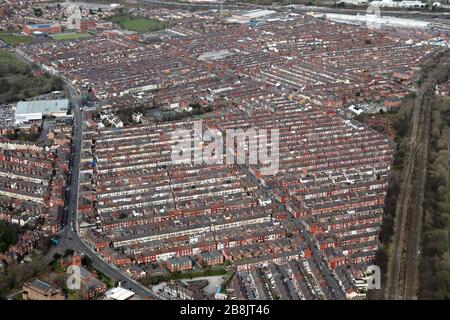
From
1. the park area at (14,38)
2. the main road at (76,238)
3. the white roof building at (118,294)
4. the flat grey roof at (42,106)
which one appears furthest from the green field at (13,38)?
the white roof building at (118,294)

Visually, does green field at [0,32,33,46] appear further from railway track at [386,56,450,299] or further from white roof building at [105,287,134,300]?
white roof building at [105,287,134,300]

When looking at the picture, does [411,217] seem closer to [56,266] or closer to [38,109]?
[56,266]

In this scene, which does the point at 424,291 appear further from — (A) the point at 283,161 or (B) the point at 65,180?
(B) the point at 65,180

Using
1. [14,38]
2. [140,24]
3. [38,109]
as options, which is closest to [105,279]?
[38,109]

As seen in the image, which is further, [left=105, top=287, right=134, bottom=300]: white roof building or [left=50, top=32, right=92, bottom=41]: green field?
[left=50, top=32, right=92, bottom=41]: green field

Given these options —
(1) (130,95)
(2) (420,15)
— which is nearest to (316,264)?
(1) (130,95)

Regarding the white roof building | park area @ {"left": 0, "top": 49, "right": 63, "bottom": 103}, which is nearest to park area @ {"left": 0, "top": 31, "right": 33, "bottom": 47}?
park area @ {"left": 0, "top": 49, "right": 63, "bottom": 103}
